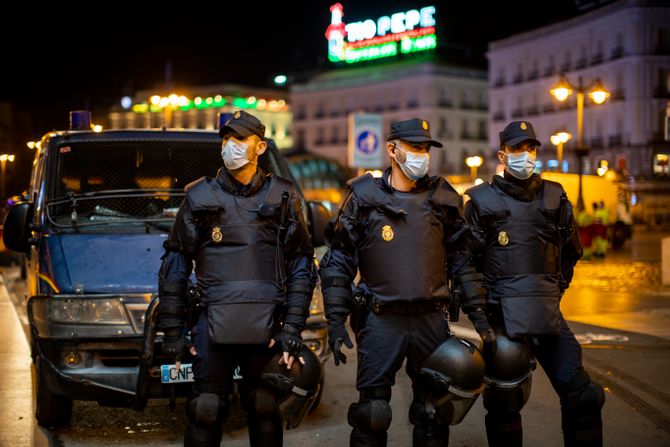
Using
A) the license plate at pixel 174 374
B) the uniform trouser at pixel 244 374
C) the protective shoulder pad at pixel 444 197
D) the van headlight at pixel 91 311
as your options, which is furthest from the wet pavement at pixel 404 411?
the protective shoulder pad at pixel 444 197

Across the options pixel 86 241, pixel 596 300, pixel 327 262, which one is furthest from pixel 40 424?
pixel 596 300

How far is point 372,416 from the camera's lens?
16.3ft

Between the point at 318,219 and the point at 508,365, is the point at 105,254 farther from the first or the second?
the point at 508,365

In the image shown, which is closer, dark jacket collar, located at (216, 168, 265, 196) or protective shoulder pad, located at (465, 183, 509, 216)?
dark jacket collar, located at (216, 168, 265, 196)

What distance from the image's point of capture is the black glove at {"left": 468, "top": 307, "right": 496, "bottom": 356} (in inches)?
207

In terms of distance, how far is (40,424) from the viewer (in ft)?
23.7

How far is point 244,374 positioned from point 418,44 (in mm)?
88978

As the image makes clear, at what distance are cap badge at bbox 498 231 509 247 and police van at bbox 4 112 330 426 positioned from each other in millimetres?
1928

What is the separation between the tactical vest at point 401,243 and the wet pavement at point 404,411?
1.98 meters

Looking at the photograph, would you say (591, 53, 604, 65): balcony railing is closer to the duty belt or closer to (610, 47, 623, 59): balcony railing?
(610, 47, 623, 59): balcony railing

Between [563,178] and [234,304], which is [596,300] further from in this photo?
[563,178]

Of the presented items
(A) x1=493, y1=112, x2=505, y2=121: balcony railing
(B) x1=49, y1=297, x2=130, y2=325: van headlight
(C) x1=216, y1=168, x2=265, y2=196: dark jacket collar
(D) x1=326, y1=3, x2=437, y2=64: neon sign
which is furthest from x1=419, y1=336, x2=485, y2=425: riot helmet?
(D) x1=326, y1=3, x2=437, y2=64: neon sign

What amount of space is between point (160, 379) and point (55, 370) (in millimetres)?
812

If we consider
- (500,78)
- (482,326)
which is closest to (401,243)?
(482,326)
